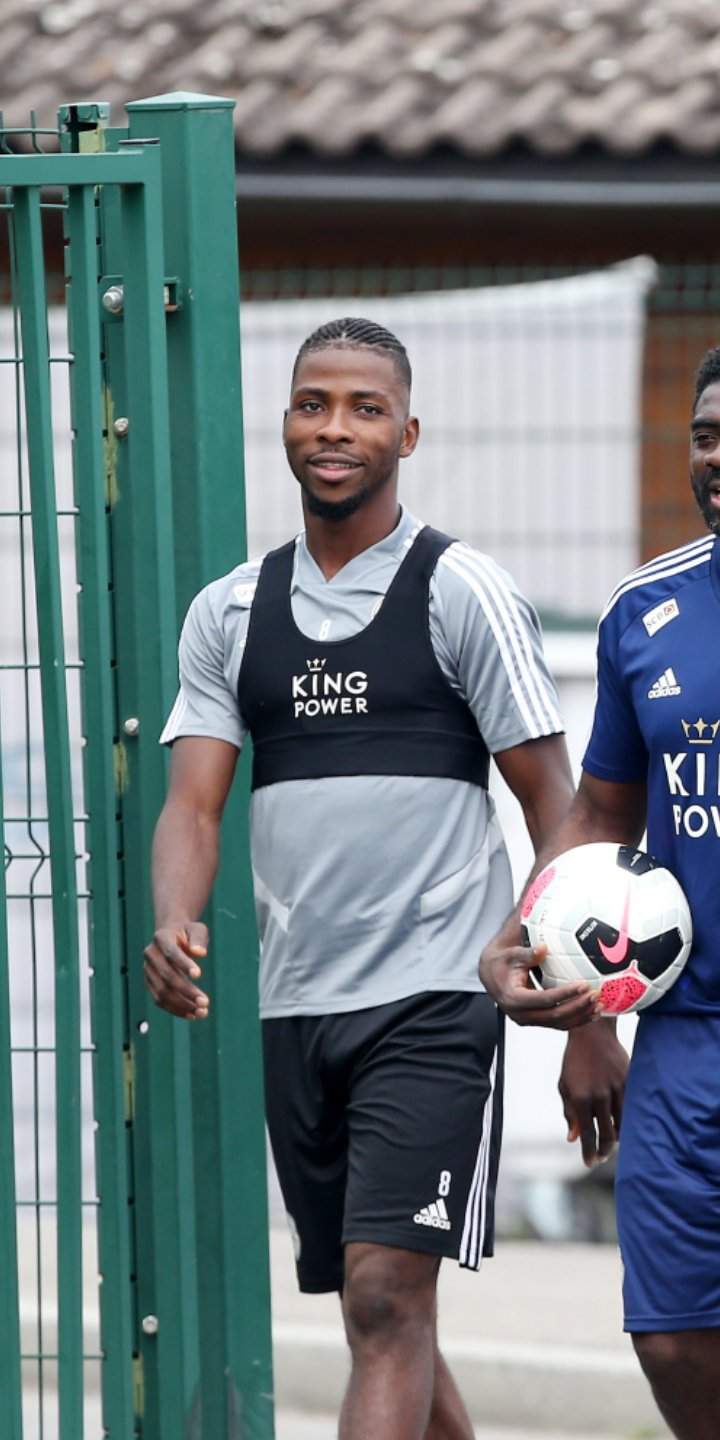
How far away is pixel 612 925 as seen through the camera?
430 centimetres

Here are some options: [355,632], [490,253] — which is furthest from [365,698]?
[490,253]

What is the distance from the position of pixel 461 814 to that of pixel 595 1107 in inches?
22.7

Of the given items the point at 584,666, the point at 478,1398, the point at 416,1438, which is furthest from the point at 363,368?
the point at 584,666

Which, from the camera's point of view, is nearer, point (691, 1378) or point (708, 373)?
point (691, 1378)

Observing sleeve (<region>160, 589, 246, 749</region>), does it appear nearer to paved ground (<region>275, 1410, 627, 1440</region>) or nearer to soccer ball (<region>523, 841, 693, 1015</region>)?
soccer ball (<region>523, 841, 693, 1015</region>)

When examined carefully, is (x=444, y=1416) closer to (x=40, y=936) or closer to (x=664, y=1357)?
(x=664, y=1357)

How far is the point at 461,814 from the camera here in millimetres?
4781

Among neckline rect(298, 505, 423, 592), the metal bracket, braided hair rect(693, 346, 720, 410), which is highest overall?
the metal bracket

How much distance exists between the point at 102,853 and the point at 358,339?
1059 millimetres

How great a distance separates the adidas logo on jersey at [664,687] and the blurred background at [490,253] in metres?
2.70

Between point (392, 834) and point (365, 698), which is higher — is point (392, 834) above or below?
below

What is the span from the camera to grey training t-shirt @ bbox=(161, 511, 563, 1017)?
185 inches

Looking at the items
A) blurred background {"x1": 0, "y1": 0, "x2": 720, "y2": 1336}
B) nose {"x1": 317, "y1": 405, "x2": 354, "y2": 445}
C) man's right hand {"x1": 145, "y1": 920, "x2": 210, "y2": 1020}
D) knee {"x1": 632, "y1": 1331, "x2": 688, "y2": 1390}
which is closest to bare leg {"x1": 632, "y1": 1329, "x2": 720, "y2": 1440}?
knee {"x1": 632, "y1": 1331, "x2": 688, "y2": 1390}

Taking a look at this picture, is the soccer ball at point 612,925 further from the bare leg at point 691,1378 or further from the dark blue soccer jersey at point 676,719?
the bare leg at point 691,1378
